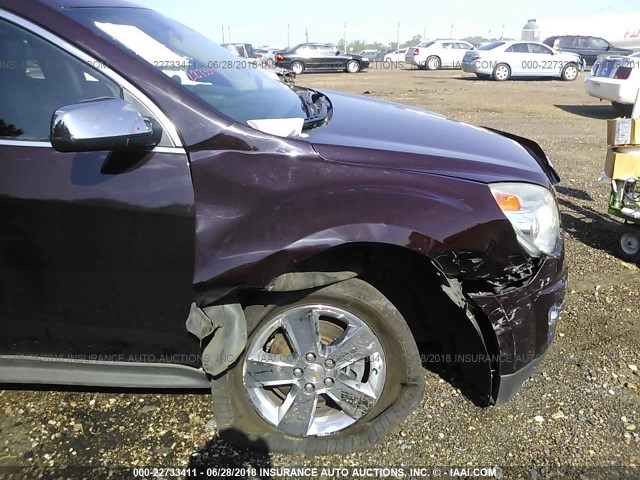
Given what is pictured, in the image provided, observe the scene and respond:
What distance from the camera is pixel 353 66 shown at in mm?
27219

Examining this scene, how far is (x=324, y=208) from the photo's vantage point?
6.52 ft

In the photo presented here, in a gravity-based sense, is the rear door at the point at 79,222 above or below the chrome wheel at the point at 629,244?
above

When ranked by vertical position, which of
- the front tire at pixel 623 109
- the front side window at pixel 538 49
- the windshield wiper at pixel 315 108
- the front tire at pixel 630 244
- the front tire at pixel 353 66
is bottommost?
the front tire at pixel 353 66

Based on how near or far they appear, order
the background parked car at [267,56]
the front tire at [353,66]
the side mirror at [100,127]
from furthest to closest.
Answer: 1. the front tire at [353,66]
2. the background parked car at [267,56]
3. the side mirror at [100,127]

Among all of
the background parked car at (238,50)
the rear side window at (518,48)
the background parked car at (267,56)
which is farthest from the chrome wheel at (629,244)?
the rear side window at (518,48)

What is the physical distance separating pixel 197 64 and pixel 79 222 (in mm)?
1132

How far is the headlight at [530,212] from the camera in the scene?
2.17 meters

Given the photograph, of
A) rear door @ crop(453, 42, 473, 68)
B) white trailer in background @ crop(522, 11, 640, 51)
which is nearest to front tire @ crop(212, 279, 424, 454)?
rear door @ crop(453, 42, 473, 68)

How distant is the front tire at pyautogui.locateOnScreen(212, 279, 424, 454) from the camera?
222 centimetres

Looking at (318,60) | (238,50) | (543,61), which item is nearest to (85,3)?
(238,50)

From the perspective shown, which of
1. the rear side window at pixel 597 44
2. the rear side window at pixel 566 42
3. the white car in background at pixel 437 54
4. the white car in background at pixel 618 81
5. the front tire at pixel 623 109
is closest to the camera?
the white car in background at pixel 618 81

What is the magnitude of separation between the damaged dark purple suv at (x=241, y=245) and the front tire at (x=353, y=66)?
26.0 metres

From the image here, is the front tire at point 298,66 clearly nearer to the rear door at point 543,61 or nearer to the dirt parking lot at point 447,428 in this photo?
the rear door at point 543,61

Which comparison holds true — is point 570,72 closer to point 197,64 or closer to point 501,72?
point 501,72
